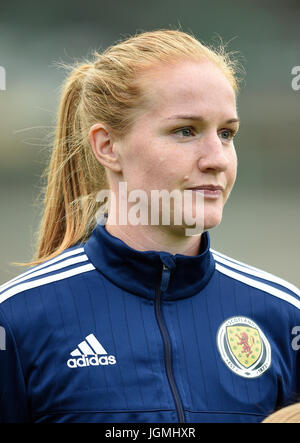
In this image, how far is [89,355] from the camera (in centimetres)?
131

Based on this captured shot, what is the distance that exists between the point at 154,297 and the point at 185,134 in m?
0.33

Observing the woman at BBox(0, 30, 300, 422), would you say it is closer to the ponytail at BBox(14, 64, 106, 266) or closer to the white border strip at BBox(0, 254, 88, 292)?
the white border strip at BBox(0, 254, 88, 292)

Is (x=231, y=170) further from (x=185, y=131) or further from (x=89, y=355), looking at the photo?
(x=89, y=355)

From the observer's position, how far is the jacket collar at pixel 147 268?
4.44 ft

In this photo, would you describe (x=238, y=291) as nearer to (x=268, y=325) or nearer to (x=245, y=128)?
(x=268, y=325)

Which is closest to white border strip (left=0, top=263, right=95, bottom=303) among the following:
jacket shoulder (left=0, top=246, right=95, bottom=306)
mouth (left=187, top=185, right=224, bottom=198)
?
jacket shoulder (left=0, top=246, right=95, bottom=306)

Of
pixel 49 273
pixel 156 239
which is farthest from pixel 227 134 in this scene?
pixel 49 273

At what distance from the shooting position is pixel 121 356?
4.32 feet

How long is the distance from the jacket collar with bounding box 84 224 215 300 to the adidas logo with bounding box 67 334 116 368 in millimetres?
134

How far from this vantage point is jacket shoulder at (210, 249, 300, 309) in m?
1.49

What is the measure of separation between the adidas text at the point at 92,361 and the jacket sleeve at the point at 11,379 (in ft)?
0.33
